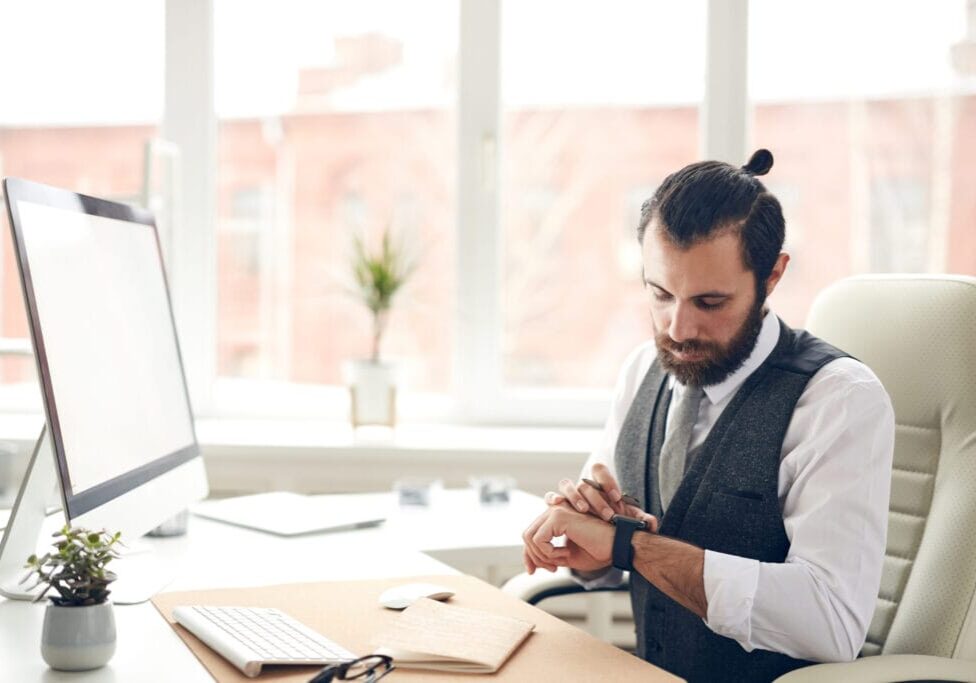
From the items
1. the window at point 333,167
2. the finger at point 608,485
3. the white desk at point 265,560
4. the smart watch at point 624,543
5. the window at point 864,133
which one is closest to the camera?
the white desk at point 265,560

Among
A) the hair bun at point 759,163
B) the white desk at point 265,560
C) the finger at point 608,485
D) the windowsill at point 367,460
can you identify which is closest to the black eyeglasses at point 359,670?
the white desk at point 265,560

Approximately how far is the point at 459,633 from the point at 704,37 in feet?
7.27

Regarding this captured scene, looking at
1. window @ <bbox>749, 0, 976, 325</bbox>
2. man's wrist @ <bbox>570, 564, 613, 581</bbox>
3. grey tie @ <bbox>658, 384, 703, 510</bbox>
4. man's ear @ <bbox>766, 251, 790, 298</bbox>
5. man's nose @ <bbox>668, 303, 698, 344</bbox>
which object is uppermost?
window @ <bbox>749, 0, 976, 325</bbox>

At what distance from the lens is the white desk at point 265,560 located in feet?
3.86

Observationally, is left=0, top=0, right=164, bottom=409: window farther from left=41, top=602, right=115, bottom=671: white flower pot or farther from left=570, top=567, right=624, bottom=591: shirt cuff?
left=41, top=602, right=115, bottom=671: white flower pot

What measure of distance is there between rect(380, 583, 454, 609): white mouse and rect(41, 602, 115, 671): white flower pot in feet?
1.21

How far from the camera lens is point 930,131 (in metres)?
2.96

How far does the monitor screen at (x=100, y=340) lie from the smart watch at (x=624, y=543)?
2.09 feet

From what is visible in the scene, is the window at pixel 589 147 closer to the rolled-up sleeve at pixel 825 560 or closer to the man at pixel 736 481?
the man at pixel 736 481

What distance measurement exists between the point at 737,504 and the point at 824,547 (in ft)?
Result: 0.48

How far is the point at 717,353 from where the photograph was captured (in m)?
1.59

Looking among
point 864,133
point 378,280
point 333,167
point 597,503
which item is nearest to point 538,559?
point 597,503

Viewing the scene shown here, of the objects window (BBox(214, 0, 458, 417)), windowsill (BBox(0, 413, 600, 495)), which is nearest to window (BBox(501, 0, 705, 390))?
window (BBox(214, 0, 458, 417))

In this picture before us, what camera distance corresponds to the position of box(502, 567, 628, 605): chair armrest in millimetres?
1773
